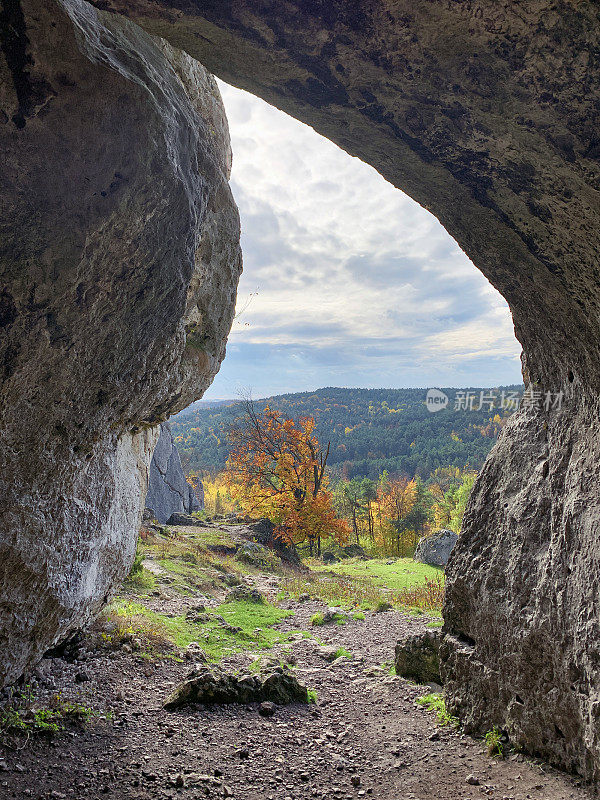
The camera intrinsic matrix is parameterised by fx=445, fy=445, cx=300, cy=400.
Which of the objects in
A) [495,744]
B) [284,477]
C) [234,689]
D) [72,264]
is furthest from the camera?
[284,477]

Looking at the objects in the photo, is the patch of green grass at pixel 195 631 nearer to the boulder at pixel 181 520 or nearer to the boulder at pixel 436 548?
the boulder at pixel 436 548

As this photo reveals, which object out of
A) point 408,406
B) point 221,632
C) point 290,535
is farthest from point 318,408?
point 221,632

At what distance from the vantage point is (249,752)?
470 cm

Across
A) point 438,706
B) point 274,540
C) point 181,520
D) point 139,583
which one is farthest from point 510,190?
point 181,520

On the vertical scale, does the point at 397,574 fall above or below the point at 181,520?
below

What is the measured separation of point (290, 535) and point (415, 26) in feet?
65.9

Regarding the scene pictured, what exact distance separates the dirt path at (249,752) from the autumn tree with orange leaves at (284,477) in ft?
48.6

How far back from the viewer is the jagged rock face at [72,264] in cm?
377

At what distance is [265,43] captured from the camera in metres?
3.34

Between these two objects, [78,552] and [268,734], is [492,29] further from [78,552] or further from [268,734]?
[268,734]

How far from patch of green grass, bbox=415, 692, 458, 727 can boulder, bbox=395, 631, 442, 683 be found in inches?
18.6

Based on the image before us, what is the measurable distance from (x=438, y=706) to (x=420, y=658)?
101cm

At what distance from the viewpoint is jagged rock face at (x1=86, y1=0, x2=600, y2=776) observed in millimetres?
2885

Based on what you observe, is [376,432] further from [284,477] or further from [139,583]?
[139,583]
